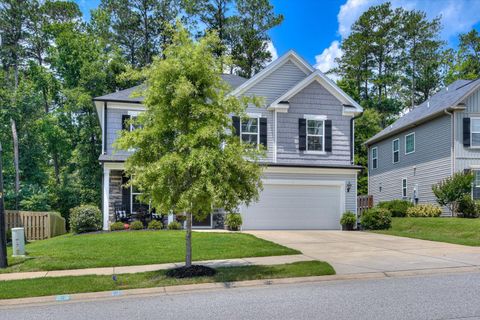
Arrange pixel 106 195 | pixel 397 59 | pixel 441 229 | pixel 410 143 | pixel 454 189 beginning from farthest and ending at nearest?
pixel 397 59
pixel 410 143
pixel 454 189
pixel 106 195
pixel 441 229

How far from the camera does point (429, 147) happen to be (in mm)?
23859

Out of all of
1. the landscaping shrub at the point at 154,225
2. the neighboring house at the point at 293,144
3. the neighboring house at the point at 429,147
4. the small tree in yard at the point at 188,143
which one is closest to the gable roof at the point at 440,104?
the neighboring house at the point at 429,147

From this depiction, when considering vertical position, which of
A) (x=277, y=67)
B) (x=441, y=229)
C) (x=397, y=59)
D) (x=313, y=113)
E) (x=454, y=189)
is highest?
(x=397, y=59)

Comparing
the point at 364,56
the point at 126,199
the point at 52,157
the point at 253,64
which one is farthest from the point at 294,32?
the point at 52,157

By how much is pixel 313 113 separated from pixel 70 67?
58.9 ft

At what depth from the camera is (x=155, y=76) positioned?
30.1 ft

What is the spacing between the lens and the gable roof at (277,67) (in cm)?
2112

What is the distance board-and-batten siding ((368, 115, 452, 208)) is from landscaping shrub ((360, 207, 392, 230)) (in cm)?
450

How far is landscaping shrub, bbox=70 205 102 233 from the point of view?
18031 mm

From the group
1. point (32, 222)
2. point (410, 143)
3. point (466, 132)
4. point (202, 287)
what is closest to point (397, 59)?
point (410, 143)

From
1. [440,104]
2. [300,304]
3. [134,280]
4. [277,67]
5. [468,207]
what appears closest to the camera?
[300,304]

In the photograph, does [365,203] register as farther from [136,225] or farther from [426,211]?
[136,225]

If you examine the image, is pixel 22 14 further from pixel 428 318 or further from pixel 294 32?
pixel 428 318

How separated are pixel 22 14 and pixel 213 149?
31455mm
